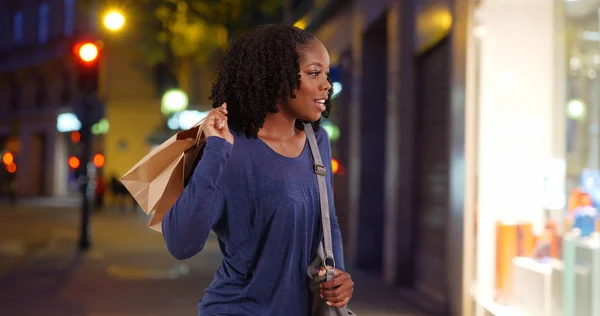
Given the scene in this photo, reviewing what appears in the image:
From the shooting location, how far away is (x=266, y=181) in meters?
2.53

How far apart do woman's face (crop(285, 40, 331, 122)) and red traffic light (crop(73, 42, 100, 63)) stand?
14.0m

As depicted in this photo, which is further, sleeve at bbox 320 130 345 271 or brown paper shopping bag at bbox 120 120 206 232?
sleeve at bbox 320 130 345 271

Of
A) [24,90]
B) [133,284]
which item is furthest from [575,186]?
[24,90]

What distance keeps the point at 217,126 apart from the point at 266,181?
220mm

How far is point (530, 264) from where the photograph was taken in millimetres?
6367

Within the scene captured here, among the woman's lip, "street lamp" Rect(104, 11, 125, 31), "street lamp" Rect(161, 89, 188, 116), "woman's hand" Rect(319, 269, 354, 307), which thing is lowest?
"woman's hand" Rect(319, 269, 354, 307)

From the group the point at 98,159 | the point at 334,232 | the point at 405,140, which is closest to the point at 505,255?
the point at 405,140

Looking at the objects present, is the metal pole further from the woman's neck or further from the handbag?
the handbag

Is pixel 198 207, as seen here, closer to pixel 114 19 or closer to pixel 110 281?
pixel 110 281

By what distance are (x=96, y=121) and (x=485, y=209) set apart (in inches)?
422

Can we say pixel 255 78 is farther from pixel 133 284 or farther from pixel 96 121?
pixel 96 121

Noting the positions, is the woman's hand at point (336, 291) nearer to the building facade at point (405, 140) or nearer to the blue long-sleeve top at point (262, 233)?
the blue long-sleeve top at point (262, 233)

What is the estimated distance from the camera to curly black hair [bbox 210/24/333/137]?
8.50 feet

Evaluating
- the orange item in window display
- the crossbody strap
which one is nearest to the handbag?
the crossbody strap
